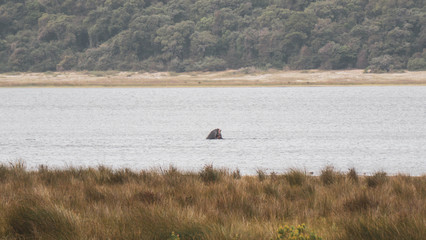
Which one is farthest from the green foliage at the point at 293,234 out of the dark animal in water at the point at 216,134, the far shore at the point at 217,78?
the far shore at the point at 217,78

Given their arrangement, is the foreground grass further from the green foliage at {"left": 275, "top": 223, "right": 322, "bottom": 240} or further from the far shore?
the far shore

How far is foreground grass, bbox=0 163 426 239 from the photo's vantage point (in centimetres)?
647

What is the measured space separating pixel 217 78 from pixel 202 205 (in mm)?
85071

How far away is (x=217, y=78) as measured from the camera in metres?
92.9

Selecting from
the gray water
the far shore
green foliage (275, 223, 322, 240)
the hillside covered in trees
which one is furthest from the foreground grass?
the hillside covered in trees

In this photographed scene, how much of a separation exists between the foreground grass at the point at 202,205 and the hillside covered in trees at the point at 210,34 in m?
78.6

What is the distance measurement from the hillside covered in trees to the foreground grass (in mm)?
78612

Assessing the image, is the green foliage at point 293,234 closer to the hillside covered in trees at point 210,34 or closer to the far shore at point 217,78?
the far shore at point 217,78

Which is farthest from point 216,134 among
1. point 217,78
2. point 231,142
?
point 217,78

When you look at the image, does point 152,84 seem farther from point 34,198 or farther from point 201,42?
point 34,198

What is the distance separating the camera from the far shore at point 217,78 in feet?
281

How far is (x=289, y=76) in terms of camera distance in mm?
88312

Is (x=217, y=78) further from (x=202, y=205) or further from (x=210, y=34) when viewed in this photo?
(x=202, y=205)

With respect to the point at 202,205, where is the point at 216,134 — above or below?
below
